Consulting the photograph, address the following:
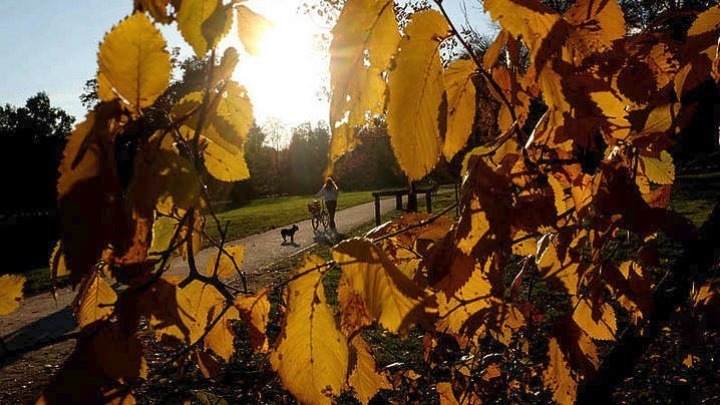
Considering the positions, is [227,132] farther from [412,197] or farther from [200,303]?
[412,197]

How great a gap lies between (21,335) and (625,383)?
7707 mm

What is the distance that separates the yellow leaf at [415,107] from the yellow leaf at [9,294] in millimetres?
905

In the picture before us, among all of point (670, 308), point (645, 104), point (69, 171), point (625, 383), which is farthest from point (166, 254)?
point (625, 383)

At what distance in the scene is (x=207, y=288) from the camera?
106 centimetres

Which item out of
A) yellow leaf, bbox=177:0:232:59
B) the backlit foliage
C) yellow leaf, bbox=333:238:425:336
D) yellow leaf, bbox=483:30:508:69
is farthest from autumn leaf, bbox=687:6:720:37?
yellow leaf, bbox=177:0:232:59

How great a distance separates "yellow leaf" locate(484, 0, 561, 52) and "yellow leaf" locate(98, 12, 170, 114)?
398mm

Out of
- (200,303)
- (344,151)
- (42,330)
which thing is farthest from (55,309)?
(344,151)

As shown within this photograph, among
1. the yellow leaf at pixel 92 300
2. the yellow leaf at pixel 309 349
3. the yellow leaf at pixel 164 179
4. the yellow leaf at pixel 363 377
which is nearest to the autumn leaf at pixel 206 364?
the yellow leaf at pixel 363 377

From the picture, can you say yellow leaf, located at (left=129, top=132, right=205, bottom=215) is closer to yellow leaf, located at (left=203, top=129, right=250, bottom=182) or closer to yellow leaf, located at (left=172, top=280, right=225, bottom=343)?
yellow leaf, located at (left=203, top=129, right=250, bottom=182)

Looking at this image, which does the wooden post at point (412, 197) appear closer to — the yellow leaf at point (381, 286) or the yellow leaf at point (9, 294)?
the yellow leaf at point (381, 286)

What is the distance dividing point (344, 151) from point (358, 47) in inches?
6.3

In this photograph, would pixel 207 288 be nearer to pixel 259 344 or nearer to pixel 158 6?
pixel 259 344

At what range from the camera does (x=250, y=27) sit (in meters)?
0.65

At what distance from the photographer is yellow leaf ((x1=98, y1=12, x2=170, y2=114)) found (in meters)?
0.48
